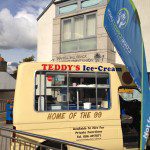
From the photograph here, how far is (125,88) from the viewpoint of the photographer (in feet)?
25.9

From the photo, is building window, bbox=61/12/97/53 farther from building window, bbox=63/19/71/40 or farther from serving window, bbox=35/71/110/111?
serving window, bbox=35/71/110/111

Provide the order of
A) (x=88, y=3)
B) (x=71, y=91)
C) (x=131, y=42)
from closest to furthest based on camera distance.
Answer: (x=131, y=42)
(x=71, y=91)
(x=88, y=3)

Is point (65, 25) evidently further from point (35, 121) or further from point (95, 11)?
point (35, 121)

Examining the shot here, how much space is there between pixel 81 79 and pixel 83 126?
1067mm

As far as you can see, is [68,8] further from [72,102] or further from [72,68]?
[72,102]

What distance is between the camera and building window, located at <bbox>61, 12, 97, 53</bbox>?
64.7 feet

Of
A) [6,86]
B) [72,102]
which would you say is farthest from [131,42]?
[6,86]

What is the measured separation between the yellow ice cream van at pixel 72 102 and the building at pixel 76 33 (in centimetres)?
1119

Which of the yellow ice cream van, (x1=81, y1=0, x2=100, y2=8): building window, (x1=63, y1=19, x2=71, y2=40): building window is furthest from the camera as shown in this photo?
(x1=63, y1=19, x2=71, y2=40): building window

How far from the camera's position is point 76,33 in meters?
20.4

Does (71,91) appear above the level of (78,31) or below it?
below

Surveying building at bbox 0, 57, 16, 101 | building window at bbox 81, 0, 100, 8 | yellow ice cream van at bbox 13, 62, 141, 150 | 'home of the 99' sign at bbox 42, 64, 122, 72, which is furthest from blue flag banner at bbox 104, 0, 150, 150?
building at bbox 0, 57, 16, 101

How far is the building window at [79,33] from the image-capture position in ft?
64.7

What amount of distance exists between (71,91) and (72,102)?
0.82 feet
